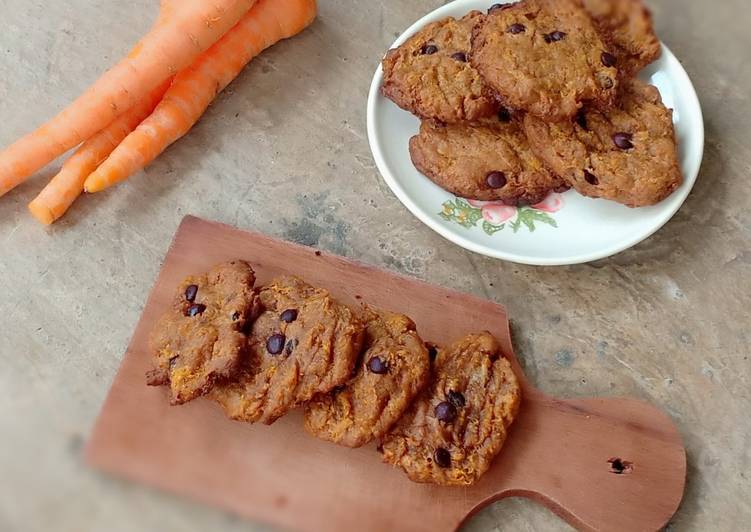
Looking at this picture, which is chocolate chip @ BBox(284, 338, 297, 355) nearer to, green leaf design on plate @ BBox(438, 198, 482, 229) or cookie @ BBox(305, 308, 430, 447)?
cookie @ BBox(305, 308, 430, 447)

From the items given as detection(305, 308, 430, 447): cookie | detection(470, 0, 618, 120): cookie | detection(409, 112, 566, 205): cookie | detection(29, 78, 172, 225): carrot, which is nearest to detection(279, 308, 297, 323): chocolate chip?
detection(305, 308, 430, 447): cookie

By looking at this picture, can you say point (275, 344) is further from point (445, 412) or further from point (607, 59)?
point (607, 59)

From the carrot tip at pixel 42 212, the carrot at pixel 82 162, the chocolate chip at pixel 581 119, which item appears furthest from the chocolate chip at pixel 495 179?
the carrot tip at pixel 42 212

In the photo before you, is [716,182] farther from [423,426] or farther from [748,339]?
[423,426]

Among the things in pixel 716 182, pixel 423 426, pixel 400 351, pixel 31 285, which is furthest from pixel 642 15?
pixel 31 285

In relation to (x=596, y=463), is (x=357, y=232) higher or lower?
higher

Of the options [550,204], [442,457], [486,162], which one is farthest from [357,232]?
[442,457]

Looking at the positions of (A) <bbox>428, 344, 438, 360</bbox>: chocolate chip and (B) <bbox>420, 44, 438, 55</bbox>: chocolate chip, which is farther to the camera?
(B) <bbox>420, 44, 438, 55</bbox>: chocolate chip
